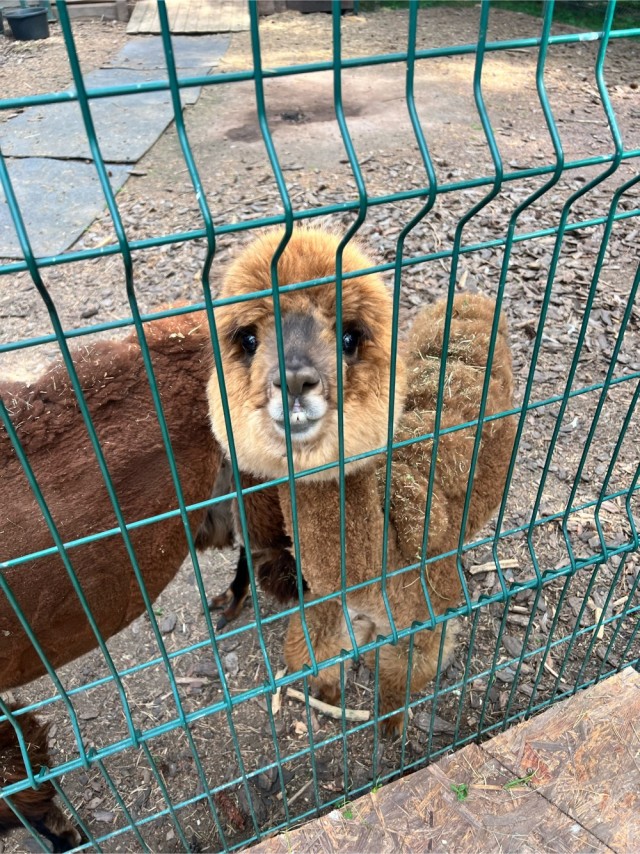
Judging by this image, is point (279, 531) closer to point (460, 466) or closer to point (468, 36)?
point (460, 466)

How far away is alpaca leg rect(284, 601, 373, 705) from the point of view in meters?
2.61

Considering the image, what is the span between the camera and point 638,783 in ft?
7.58

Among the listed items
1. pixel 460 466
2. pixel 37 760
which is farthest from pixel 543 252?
pixel 37 760

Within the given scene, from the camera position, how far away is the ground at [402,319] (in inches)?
112

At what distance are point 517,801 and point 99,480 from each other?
72.2 inches

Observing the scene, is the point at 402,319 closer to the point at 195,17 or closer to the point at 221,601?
the point at 221,601

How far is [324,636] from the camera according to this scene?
2662 mm

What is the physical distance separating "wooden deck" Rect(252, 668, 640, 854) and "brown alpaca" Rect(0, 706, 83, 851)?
2.71 feet

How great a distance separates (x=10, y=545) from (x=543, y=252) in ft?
16.1

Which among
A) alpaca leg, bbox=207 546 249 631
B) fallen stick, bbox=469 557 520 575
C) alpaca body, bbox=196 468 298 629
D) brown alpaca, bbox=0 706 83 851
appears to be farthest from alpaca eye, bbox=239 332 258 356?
fallen stick, bbox=469 557 520 575

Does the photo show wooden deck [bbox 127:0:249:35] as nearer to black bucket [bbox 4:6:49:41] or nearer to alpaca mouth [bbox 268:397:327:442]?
black bucket [bbox 4:6:49:41]

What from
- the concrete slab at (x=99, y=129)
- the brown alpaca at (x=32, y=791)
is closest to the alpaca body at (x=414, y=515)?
the brown alpaca at (x=32, y=791)

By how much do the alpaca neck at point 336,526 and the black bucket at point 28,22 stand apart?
1345 centimetres

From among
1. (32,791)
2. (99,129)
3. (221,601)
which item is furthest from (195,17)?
(32,791)
